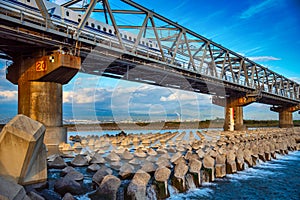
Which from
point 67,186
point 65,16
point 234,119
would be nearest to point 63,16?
point 65,16

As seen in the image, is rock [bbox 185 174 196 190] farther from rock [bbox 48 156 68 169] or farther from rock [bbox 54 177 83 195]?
rock [bbox 48 156 68 169]

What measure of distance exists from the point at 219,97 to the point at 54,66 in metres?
42.8

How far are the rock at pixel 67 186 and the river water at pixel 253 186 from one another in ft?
1.04

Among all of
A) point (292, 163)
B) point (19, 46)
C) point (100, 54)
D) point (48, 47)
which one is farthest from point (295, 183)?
point (19, 46)

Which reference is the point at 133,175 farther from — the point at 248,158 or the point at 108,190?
the point at 248,158

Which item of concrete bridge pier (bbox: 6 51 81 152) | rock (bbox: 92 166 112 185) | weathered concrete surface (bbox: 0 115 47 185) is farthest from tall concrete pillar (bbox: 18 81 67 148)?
weathered concrete surface (bbox: 0 115 47 185)

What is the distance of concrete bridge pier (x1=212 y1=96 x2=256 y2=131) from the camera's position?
50453mm

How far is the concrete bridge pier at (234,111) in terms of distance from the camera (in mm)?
50453

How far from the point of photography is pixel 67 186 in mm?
8430

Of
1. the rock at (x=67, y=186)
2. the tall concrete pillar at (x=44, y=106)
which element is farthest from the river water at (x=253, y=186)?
the tall concrete pillar at (x=44, y=106)

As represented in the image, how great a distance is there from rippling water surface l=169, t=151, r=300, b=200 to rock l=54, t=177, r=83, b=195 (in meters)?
3.20

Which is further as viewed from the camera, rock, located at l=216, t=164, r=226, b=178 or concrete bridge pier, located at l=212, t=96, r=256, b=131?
concrete bridge pier, located at l=212, t=96, r=256, b=131

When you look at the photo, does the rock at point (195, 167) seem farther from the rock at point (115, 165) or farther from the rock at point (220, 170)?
the rock at point (115, 165)

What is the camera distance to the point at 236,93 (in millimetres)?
52312
